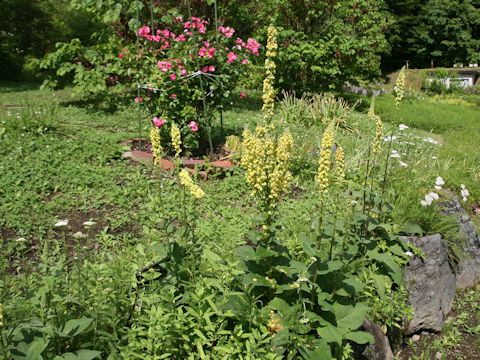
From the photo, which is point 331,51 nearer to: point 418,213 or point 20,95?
point 418,213

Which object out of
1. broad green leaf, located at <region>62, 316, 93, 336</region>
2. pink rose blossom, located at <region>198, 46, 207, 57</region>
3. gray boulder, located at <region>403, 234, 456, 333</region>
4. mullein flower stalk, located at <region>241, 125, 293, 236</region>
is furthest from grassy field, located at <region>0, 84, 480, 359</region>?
pink rose blossom, located at <region>198, 46, 207, 57</region>

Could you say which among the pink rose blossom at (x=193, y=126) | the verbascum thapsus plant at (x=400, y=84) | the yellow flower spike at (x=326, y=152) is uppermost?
the verbascum thapsus plant at (x=400, y=84)

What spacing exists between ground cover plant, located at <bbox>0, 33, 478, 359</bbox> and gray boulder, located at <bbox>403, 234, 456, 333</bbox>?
4.9 inches

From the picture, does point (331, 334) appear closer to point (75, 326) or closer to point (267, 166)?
point (267, 166)

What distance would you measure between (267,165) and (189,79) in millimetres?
2985

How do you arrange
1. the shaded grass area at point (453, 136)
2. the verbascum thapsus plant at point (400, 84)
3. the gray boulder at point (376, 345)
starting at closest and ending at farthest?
the gray boulder at point (376, 345) → the verbascum thapsus plant at point (400, 84) → the shaded grass area at point (453, 136)

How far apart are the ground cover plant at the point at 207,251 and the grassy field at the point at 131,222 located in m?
0.02

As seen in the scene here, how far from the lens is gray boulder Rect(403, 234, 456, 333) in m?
2.76

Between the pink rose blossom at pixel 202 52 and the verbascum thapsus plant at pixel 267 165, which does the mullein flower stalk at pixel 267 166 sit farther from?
the pink rose blossom at pixel 202 52

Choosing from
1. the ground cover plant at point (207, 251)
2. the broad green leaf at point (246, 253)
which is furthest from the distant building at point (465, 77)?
the broad green leaf at point (246, 253)

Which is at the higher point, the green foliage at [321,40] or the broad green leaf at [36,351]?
the green foliage at [321,40]

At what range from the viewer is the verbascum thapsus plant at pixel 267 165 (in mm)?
1831

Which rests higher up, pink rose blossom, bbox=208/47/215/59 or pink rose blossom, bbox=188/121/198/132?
pink rose blossom, bbox=208/47/215/59

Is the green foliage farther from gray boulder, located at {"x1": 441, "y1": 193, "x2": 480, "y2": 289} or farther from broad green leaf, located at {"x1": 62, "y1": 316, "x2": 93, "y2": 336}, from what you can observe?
broad green leaf, located at {"x1": 62, "y1": 316, "x2": 93, "y2": 336}
